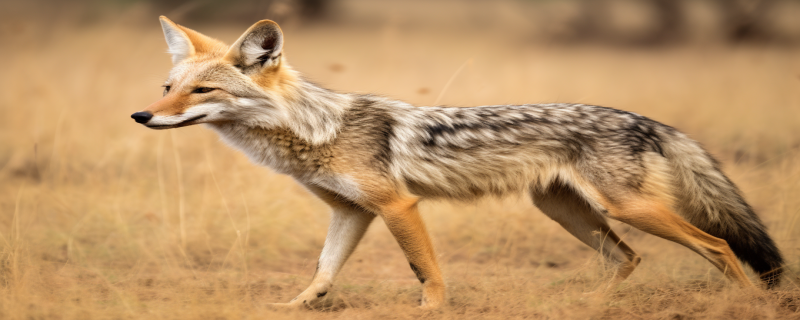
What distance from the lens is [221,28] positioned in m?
19.2

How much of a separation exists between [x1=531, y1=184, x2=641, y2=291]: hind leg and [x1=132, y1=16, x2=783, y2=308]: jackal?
0.65ft

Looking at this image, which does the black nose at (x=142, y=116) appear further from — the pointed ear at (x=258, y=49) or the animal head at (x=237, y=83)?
the pointed ear at (x=258, y=49)

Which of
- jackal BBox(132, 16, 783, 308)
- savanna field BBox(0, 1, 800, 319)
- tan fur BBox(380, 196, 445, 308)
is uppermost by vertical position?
jackal BBox(132, 16, 783, 308)

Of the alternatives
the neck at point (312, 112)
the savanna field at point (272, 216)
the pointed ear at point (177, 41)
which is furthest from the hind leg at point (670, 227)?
the pointed ear at point (177, 41)

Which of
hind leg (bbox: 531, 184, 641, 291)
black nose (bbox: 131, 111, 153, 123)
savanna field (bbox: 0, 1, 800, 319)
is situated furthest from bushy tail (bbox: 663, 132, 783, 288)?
black nose (bbox: 131, 111, 153, 123)

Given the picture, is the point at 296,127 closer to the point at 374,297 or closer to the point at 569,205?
the point at 374,297

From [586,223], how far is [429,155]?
153cm

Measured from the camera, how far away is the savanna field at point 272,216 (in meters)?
4.03

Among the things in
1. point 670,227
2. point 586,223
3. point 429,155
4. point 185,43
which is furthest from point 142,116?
point 670,227

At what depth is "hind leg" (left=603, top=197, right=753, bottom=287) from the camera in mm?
3971

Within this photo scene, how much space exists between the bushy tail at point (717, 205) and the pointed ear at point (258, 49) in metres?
2.91

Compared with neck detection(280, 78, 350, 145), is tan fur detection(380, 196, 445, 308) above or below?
below

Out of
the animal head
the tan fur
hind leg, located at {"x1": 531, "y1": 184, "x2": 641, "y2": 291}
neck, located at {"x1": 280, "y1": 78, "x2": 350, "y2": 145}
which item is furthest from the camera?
hind leg, located at {"x1": 531, "y1": 184, "x2": 641, "y2": 291}

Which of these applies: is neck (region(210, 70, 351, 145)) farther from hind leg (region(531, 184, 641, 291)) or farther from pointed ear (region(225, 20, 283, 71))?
hind leg (region(531, 184, 641, 291))
